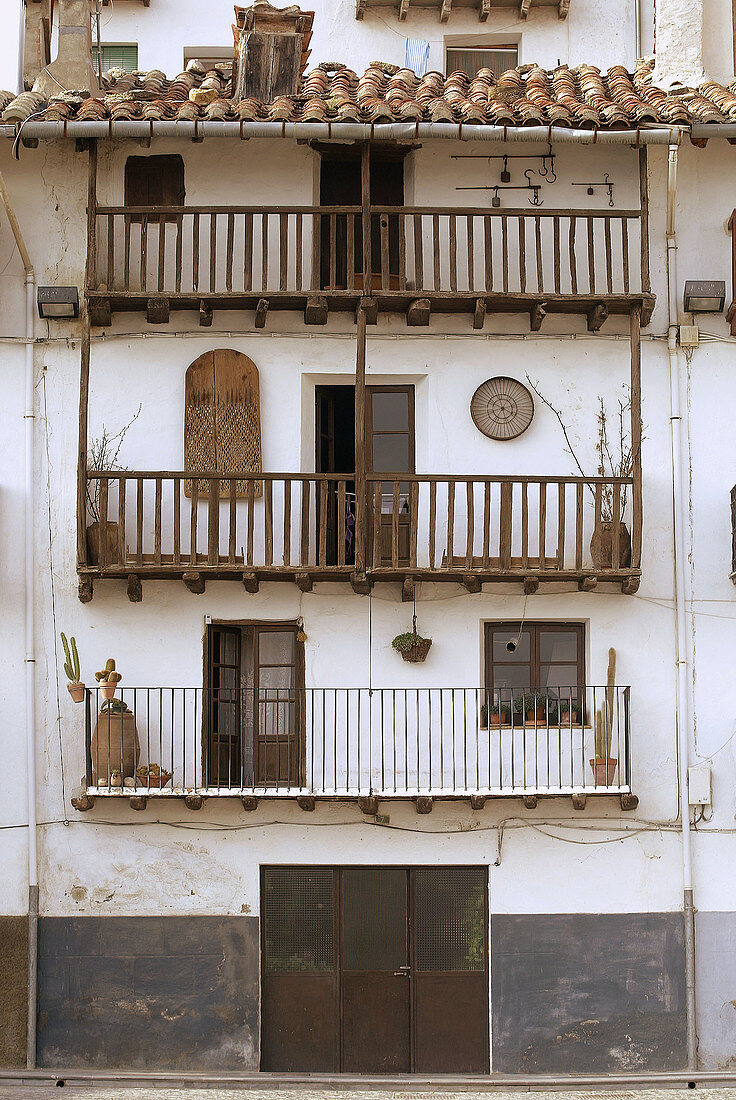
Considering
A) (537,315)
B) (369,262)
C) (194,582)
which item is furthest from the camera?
(537,315)

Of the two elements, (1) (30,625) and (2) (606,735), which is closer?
(2) (606,735)

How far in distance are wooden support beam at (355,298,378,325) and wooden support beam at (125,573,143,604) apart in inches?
135

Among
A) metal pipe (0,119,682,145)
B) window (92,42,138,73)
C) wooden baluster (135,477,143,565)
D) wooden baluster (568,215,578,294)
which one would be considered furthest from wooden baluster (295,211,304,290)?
window (92,42,138,73)

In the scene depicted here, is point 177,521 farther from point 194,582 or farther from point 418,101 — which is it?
point 418,101

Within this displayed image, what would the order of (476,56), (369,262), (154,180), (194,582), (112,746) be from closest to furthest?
(112,746), (194,582), (369,262), (154,180), (476,56)

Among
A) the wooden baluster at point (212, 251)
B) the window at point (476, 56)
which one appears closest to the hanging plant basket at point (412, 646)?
the wooden baluster at point (212, 251)

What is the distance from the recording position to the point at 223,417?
14.9 meters

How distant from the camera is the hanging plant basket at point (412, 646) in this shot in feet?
47.3

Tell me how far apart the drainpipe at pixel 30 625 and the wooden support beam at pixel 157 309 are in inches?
49.9

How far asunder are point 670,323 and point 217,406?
468 centimetres

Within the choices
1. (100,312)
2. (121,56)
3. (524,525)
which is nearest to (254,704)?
(524,525)

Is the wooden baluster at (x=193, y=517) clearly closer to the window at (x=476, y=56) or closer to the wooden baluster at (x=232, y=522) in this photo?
the wooden baluster at (x=232, y=522)

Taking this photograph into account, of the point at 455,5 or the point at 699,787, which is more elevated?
the point at 455,5

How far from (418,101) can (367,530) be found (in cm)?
433
